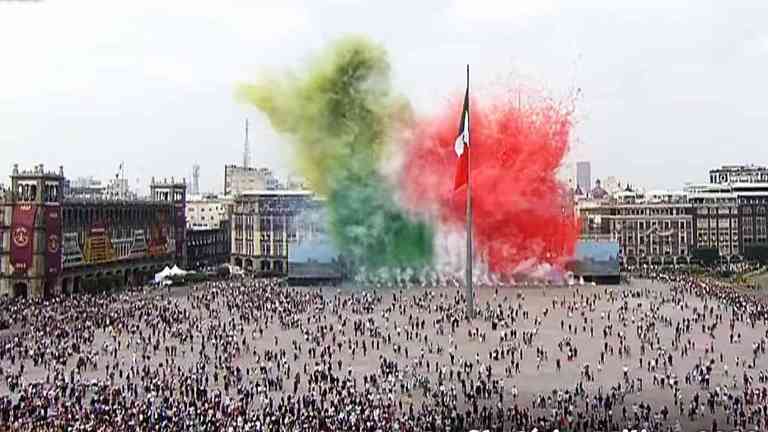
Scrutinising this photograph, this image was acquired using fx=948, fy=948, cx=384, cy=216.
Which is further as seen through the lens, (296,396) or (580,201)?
(580,201)

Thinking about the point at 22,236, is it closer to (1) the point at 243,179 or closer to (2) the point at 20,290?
(2) the point at 20,290

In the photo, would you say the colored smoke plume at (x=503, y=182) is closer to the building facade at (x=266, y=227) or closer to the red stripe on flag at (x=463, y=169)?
the red stripe on flag at (x=463, y=169)

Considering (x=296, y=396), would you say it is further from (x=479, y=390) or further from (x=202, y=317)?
(x=202, y=317)

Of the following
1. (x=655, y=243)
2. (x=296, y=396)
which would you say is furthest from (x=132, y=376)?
(x=655, y=243)

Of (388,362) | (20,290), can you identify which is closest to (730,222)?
(20,290)

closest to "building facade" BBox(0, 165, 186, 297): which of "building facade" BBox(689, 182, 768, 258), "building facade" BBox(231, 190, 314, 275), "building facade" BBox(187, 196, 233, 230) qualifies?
"building facade" BBox(231, 190, 314, 275)
